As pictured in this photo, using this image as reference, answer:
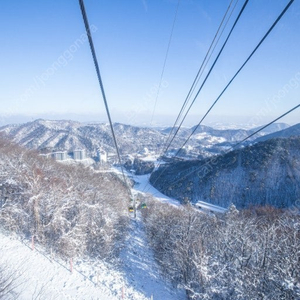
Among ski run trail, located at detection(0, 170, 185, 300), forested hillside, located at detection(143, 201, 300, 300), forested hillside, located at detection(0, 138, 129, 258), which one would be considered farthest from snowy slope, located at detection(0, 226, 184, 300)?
forested hillside, located at detection(143, 201, 300, 300)

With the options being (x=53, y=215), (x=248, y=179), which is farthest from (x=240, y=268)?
(x=248, y=179)

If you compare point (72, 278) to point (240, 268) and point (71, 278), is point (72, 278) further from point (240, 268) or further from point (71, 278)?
point (240, 268)

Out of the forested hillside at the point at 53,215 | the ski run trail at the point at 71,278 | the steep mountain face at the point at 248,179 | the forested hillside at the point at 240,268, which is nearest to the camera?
the forested hillside at the point at 240,268

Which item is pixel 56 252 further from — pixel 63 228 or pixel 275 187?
pixel 275 187

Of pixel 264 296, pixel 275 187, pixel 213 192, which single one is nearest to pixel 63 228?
pixel 264 296

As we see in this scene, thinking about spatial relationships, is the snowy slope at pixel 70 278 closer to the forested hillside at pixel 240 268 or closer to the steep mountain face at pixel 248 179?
the forested hillside at pixel 240 268

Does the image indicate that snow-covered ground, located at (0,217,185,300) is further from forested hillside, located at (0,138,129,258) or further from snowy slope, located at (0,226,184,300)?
forested hillside, located at (0,138,129,258)

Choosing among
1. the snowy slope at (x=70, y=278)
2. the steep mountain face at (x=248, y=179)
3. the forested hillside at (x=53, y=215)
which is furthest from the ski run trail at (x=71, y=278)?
the steep mountain face at (x=248, y=179)
